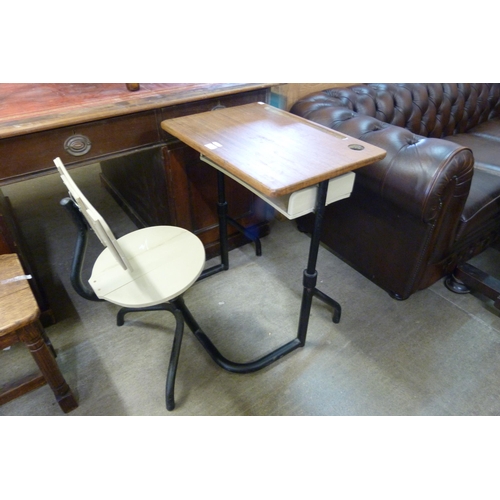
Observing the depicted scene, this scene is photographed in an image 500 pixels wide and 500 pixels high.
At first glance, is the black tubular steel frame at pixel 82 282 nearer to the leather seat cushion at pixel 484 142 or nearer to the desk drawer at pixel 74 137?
the desk drawer at pixel 74 137

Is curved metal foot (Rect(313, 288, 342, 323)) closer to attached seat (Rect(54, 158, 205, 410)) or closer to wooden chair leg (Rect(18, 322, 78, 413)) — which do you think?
attached seat (Rect(54, 158, 205, 410))

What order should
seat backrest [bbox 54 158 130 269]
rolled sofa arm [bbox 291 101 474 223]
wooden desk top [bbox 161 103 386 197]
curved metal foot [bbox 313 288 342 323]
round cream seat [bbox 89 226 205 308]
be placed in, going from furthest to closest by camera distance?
1. curved metal foot [bbox 313 288 342 323]
2. rolled sofa arm [bbox 291 101 474 223]
3. round cream seat [bbox 89 226 205 308]
4. wooden desk top [bbox 161 103 386 197]
5. seat backrest [bbox 54 158 130 269]

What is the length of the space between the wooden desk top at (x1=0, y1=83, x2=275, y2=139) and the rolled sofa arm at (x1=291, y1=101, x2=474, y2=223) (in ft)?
1.93

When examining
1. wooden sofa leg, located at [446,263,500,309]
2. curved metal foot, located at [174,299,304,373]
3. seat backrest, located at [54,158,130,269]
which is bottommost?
curved metal foot, located at [174,299,304,373]

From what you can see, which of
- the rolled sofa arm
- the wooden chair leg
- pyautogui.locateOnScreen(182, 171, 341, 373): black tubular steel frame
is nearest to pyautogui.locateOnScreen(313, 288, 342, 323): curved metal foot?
pyautogui.locateOnScreen(182, 171, 341, 373): black tubular steel frame

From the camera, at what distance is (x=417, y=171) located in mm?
1240

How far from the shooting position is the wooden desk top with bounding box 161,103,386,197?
0.94m

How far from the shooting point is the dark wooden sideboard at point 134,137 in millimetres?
1154

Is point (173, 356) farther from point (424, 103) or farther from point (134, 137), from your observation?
point (424, 103)

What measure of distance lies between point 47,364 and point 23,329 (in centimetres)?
18

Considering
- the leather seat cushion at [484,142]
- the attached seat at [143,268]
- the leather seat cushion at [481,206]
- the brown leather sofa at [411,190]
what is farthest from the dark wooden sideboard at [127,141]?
the leather seat cushion at [484,142]

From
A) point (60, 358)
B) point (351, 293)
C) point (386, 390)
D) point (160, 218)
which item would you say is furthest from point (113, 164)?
point (386, 390)

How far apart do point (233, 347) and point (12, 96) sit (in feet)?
4.23

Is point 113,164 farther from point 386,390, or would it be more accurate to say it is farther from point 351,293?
point 386,390
